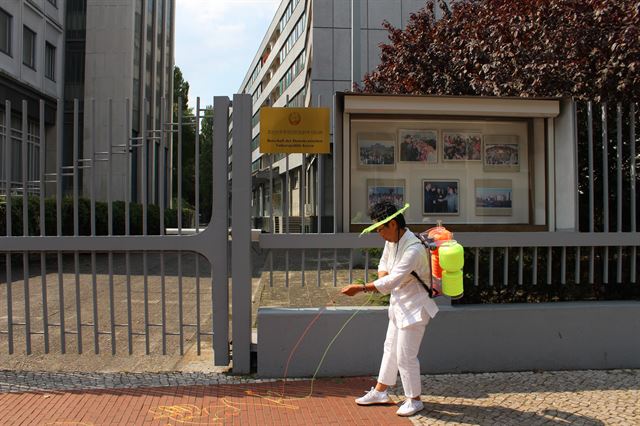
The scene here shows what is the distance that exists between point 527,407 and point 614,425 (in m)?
0.61

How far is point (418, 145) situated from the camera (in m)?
5.81

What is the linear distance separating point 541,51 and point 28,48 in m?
21.8

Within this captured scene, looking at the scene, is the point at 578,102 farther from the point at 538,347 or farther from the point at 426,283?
the point at 426,283

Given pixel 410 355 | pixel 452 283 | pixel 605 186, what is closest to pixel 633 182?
pixel 605 186

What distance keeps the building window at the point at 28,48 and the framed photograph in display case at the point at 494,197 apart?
21425 millimetres

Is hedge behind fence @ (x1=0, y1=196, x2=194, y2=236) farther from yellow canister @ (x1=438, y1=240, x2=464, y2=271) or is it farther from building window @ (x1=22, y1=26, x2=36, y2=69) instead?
building window @ (x1=22, y1=26, x2=36, y2=69)

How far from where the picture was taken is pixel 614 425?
402cm

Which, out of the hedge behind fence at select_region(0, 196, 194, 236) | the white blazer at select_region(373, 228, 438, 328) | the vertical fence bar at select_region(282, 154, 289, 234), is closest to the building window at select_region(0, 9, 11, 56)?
the hedge behind fence at select_region(0, 196, 194, 236)

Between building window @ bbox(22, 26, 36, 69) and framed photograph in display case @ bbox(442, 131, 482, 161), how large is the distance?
21080 mm

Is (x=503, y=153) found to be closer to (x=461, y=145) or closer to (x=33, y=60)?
(x=461, y=145)

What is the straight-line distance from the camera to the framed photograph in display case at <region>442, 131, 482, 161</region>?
5.86 meters

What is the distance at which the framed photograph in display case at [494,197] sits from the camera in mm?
5848

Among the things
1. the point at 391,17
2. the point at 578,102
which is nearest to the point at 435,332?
the point at 578,102

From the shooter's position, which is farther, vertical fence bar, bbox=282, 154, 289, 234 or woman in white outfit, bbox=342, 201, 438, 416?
vertical fence bar, bbox=282, 154, 289, 234
